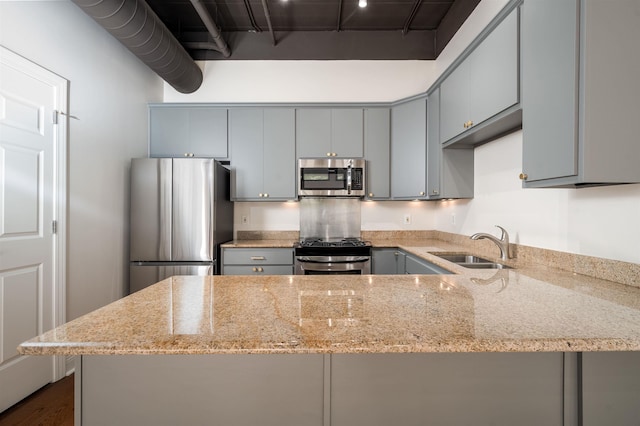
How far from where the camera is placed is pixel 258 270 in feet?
9.82

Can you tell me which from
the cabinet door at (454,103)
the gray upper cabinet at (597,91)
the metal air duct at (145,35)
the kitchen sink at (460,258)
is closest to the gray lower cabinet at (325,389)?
the gray upper cabinet at (597,91)

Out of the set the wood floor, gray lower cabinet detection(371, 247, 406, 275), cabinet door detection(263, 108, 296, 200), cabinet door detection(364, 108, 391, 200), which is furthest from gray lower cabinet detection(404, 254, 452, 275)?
the wood floor

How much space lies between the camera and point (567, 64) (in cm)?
125

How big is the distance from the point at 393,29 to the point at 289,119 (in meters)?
1.67

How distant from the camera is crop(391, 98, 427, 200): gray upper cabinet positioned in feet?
10.2

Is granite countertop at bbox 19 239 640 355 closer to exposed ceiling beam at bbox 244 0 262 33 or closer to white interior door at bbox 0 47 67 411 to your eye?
white interior door at bbox 0 47 67 411

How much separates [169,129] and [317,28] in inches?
81.0

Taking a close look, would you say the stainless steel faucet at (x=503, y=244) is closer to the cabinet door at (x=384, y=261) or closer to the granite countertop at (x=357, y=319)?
the granite countertop at (x=357, y=319)

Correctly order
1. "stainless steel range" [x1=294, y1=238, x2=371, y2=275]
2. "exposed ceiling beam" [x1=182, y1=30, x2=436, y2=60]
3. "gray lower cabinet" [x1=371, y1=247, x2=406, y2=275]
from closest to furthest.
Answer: "stainless steel range" [x1=294, y1=238, x2=371, y2=275] < "gray lower cabinet" [x1=371, y1=247, x2=406, y2=275] < "exposed ceiling beam" [x1=182, y1=30, x2=436, y2=60]

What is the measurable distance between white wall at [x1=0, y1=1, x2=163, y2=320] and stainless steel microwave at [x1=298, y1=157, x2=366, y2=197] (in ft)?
5.84

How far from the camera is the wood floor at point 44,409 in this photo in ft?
6.04

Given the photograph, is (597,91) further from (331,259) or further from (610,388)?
(331,259)

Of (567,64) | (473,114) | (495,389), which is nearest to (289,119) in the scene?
(473,114)

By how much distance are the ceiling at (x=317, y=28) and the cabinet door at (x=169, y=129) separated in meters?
0.81
